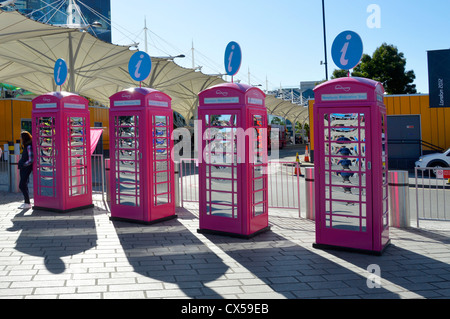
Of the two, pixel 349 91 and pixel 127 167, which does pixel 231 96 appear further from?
pixel 127 167

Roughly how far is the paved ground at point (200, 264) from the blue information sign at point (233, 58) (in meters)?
3.21

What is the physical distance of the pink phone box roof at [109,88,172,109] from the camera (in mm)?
8125

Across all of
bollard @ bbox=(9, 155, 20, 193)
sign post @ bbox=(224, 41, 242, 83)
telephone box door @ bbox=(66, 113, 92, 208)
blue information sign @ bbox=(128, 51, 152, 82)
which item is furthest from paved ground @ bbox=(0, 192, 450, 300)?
bollard @ bbox=(9, 155, 20, 193)

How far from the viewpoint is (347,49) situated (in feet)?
21.5

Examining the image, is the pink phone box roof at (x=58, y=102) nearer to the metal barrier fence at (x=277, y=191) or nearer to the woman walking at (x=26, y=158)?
the woman walking at (x=26, y=158)

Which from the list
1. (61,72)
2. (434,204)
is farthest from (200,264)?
(434,204)

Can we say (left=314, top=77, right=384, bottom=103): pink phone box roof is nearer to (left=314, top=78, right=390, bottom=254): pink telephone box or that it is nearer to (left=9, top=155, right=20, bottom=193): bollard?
(left=314, top=78, right=390, bottom=254): pink telephone box

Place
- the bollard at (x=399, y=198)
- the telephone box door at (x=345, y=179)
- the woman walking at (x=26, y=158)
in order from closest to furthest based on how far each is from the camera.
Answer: the telephone box door at (x=345, y=179), the bollard at (x=399, y=198), the woman walking at (x=26, y=158)

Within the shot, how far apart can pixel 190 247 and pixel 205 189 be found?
48.7 inches

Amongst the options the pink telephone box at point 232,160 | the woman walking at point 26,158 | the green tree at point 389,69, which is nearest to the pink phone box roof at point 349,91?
the pink telephone box at point 232,160

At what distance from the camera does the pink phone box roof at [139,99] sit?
26.7ft

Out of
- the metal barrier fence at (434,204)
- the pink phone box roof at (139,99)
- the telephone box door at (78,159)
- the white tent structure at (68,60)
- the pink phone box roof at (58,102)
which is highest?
the white tent structure at (68,60)

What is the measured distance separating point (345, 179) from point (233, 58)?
3.32 metres
